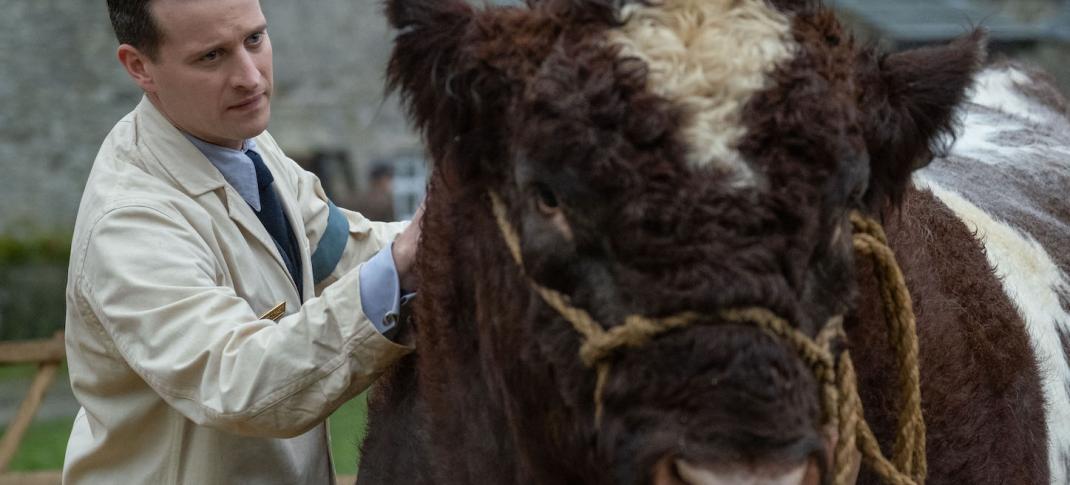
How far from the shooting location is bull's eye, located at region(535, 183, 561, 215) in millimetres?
3043

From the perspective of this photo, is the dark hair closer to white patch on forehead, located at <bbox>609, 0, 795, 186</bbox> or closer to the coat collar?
the coat collar

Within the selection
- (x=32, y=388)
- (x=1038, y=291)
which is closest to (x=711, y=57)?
(x=1038, y=291)

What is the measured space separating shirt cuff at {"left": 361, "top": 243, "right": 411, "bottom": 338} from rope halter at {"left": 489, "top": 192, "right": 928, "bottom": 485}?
0.36m

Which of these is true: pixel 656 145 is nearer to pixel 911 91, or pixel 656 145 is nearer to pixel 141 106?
pixel 911 91

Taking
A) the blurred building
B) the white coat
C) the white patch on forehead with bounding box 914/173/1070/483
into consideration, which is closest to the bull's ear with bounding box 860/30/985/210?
the white patch on forehead with bounding box 914/173/1070/483

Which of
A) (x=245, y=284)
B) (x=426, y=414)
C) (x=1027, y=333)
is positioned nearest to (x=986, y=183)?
(x=1027, y=333)

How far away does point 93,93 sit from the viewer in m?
24.5

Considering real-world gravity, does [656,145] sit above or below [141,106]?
above

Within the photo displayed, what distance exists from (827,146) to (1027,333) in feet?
4.95

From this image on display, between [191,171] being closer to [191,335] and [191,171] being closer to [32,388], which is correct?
[191,335]

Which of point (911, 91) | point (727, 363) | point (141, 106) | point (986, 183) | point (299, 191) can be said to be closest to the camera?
point (727, 363)

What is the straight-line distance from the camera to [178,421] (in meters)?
3.75

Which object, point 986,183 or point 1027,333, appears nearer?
point 1027,333

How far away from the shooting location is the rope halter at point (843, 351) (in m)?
2.82
